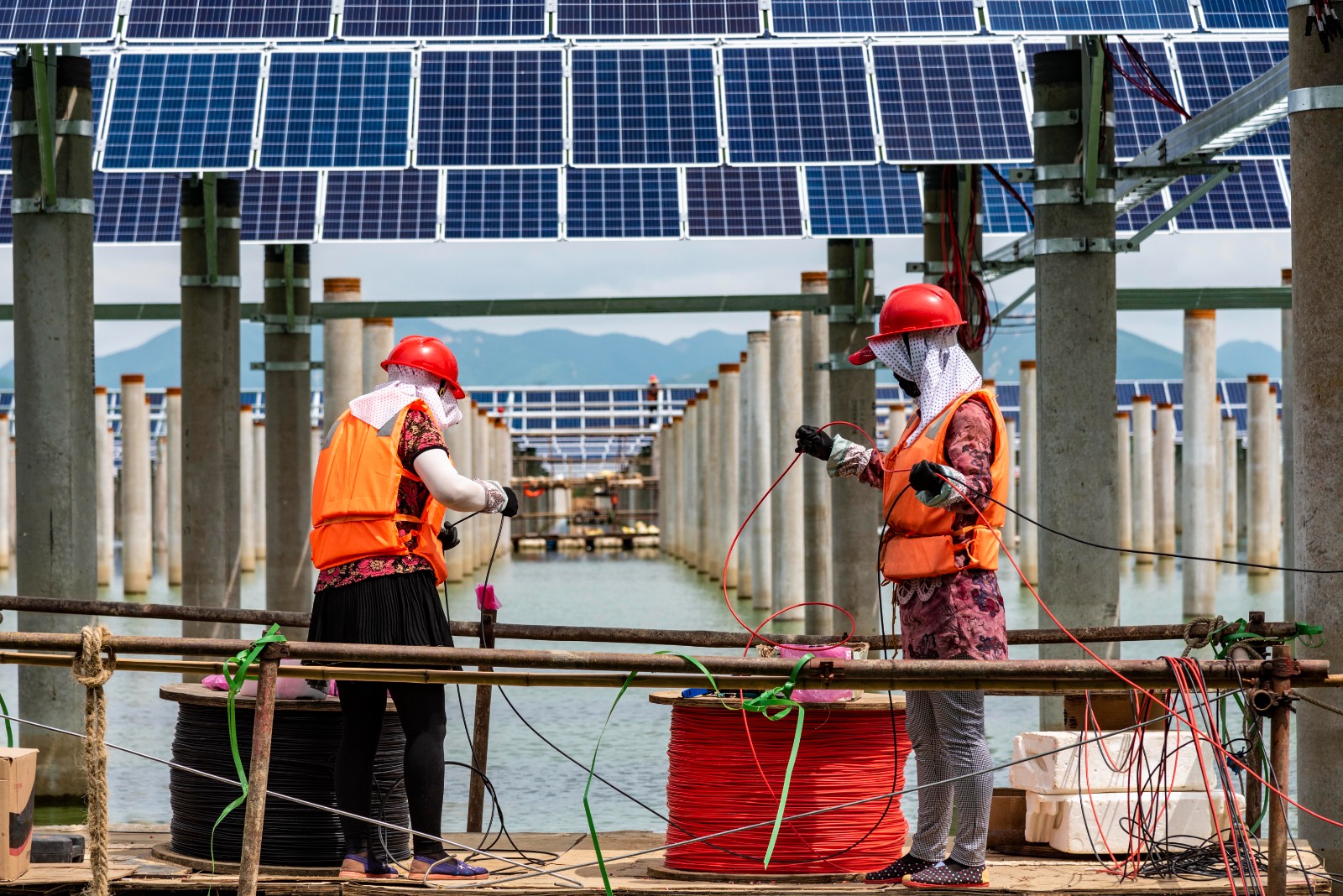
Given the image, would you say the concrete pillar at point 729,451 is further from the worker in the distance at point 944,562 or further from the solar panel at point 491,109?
the worker in the distance at point 944,562

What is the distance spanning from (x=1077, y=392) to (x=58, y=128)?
6891 mm

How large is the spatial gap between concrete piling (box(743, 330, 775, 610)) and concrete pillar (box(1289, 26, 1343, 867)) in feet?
71.4

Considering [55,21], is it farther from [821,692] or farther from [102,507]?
[102,507]

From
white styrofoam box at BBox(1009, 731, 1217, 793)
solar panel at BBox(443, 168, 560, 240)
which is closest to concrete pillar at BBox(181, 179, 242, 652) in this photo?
solar panel at BBox(443, 168, 560, 240)

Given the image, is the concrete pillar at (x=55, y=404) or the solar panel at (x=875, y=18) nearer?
A: the concrete pillar at (x=55, y=404)

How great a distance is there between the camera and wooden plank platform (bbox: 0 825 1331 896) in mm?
5891

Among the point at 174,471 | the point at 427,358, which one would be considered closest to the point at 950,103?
the point at 427,358

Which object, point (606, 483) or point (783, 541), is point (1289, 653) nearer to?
point (783, 541)

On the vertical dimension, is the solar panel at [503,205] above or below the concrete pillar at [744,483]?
above

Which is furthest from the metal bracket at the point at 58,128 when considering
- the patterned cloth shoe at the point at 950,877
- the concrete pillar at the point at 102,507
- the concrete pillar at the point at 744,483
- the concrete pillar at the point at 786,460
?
the concrete pillar at the point at 102,507

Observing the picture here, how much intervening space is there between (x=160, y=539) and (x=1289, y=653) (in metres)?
45.1

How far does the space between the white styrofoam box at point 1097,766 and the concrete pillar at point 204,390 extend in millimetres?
12813

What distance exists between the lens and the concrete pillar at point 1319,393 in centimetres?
695

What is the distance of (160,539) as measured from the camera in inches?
1881
